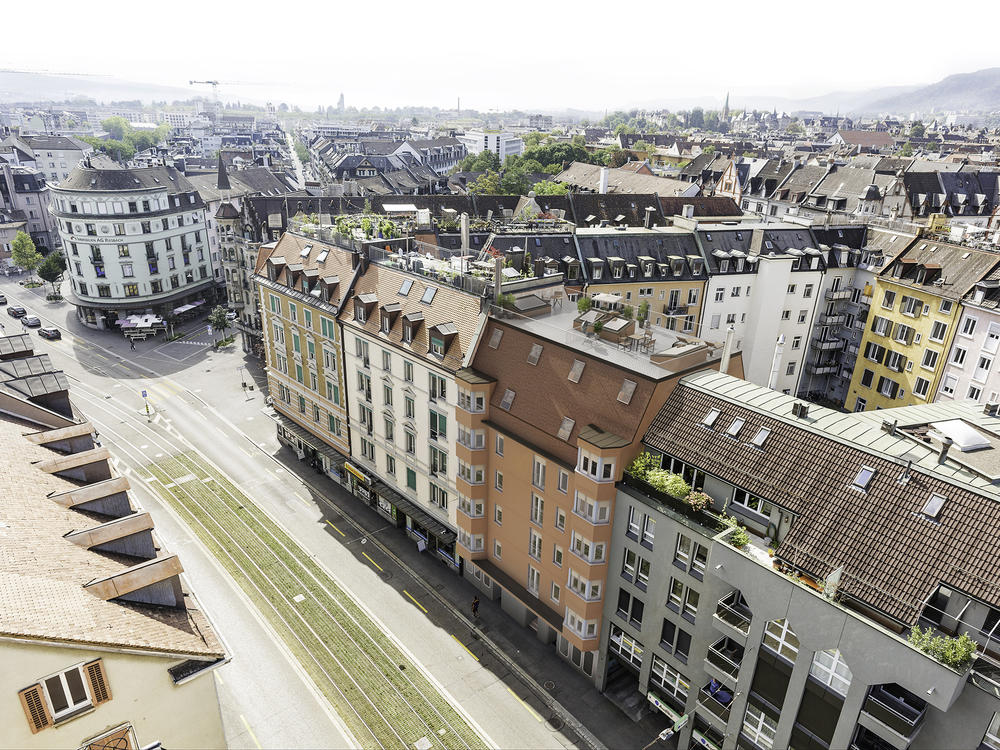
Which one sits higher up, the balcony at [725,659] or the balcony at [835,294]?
the balcony at [835,294]

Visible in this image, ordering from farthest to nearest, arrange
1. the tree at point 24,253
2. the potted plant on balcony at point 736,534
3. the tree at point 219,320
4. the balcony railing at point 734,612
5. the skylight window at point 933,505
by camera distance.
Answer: the tree at point 24,253, the tree at point 219,320, the balcony railing at point 734,612, the potted plant on balcony at point 736,534, the skylight window at point 933,505

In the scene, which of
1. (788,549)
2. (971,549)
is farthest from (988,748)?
(788,549)

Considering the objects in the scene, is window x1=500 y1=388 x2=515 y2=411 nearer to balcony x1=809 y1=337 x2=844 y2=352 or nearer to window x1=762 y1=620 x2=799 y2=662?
window x1=762 y1=620 x2=799 y2=662

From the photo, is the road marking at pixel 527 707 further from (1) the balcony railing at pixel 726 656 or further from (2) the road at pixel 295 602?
(1) the balcony railing at pixel 726 656

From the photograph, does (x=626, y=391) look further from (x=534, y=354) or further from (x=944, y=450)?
(x=944, y=450)

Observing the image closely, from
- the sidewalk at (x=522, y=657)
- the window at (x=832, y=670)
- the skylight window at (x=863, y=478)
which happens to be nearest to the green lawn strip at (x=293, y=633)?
the sidewalk at (x=522, y=657)

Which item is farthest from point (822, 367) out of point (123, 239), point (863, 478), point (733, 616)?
point (123, 239)

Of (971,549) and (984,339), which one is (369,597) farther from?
(984,339)

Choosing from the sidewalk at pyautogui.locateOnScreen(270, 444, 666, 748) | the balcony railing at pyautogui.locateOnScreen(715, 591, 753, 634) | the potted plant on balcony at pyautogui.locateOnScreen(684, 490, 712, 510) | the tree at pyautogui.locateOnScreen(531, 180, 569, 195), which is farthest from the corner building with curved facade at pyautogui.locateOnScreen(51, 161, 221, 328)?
the balcony railing at pyautogui.locateOnScreen(715, 591, 753, 634)
